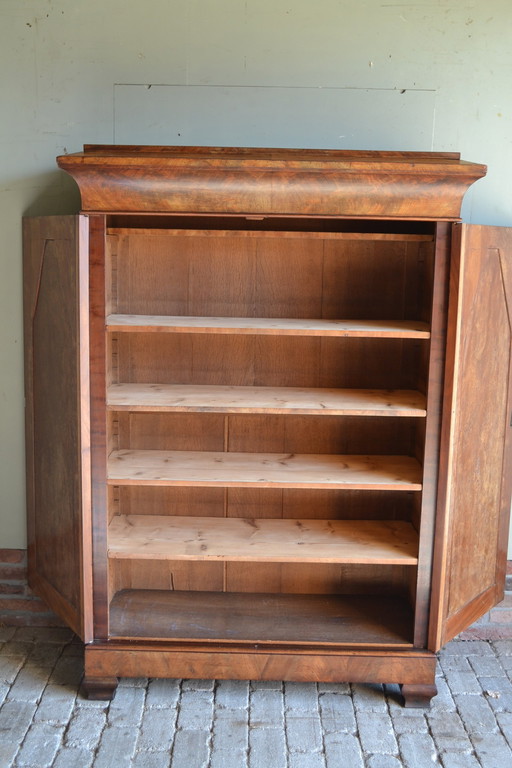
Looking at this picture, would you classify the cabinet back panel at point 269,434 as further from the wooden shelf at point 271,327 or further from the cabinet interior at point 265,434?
the wooden shelf at point 271,327

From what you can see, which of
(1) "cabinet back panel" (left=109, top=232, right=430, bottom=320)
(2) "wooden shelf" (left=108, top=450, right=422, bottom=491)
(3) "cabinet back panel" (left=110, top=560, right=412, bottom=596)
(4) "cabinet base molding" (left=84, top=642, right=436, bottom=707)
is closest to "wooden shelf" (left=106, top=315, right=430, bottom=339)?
(1) "cabinet back panel" (left=109, top=232, right=430, bottom=320)

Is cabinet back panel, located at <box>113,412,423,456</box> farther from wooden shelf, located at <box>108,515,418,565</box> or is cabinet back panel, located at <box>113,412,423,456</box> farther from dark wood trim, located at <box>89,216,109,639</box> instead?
dark wood trim, located at <box>89,216,109,639</box>

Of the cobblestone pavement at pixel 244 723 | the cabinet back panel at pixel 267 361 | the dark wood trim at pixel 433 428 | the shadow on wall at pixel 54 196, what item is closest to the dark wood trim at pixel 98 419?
the cobblestone pavement at pixel 244 723

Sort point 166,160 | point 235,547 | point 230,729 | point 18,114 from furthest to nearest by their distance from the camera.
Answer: point 18,114, point 235,547, point 230,729, point 166,160

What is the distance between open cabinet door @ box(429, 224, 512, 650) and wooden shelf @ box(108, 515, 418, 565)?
203 mm

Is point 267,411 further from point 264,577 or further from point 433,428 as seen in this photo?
point 264,577

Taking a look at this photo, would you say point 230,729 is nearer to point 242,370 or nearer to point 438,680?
point 438,680

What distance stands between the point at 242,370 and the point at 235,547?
0.71 meters

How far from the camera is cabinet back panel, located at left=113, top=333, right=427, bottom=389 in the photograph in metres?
3.22

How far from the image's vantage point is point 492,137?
3.21 meters

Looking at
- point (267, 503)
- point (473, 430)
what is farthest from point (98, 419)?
point (473, 430)

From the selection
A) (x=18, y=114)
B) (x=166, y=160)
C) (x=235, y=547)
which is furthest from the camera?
(x=18, y=114)

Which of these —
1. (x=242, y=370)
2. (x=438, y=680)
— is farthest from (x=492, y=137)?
(x=438, y=680)

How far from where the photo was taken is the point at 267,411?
285 centimetres
